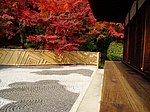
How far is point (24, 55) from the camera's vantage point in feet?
40.2

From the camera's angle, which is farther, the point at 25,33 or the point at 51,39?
the point at 25,33

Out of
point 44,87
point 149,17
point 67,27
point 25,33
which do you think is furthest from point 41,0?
point 149,17

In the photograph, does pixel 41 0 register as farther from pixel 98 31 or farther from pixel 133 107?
pixel 133 107

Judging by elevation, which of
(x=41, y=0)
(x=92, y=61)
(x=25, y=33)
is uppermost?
(x=41, y=0)

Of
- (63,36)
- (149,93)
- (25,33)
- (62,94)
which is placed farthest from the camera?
(25,33)

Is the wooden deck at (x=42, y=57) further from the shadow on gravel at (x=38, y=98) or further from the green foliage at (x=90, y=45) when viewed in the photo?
the shadow on gravel at (x=38, y=98)

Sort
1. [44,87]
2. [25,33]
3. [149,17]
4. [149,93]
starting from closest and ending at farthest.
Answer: [149,93], [149,17], [44,87], [25,33]

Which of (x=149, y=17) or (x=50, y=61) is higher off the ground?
(x=149, y=17)

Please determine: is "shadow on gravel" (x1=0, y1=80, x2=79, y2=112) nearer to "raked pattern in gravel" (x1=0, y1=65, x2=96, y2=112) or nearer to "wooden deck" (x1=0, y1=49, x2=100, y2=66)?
"raked pattern in gravel" (x1=0, y1=65, x2=96, y2=112)

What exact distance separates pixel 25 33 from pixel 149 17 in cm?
1213

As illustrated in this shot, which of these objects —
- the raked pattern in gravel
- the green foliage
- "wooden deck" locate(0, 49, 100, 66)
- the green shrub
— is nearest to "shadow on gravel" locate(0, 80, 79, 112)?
the raked pattern in gravel

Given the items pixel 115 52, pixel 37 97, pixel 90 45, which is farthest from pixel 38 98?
pixel 90 45

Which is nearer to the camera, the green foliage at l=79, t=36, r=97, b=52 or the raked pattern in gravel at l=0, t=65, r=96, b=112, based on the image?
the raked pattern in gravel at l=0, t=65, r=96, b=112

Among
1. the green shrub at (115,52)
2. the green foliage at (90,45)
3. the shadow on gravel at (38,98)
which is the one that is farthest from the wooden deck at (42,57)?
the shadow on gravel at (38,98)
